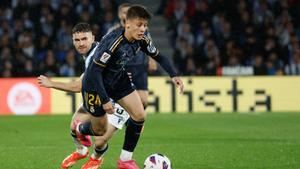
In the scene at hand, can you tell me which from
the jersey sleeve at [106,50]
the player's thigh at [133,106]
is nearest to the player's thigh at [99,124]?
the player's thigh at [133,106]

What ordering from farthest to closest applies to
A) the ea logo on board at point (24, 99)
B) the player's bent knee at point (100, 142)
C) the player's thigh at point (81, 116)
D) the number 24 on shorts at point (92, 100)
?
1. the ea logo on board at point (24, 99)
2. the player's thigh at point (81, 116)
3. the player's bent knee at point (100, 142)
4. the number 24 on shorts at point (92, 100)

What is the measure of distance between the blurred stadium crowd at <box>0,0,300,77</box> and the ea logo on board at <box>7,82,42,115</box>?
4.30 feet

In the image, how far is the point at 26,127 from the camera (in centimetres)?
1433

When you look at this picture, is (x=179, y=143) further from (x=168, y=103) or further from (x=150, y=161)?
(x=168, y=103)

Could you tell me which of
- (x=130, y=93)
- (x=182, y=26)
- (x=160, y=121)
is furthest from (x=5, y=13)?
(x=130, y=93)

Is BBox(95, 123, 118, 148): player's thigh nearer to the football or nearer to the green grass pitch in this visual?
the green grass pitch

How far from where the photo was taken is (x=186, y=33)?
68.6ft

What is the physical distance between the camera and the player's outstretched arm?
25.5 feet

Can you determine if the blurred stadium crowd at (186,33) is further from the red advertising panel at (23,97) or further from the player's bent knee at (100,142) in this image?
the player's bent knee at (100,142)

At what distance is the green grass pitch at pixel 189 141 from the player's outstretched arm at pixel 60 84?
0.96 meters

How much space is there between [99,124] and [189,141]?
148 inches

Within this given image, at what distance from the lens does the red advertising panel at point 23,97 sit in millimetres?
17266

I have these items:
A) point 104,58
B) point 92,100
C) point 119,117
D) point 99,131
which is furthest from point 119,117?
point 104,58

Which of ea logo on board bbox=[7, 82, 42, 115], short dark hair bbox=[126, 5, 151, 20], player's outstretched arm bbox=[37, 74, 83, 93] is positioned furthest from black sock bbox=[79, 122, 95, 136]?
ea logo on board bbox=[7, 82, 42, 115]
